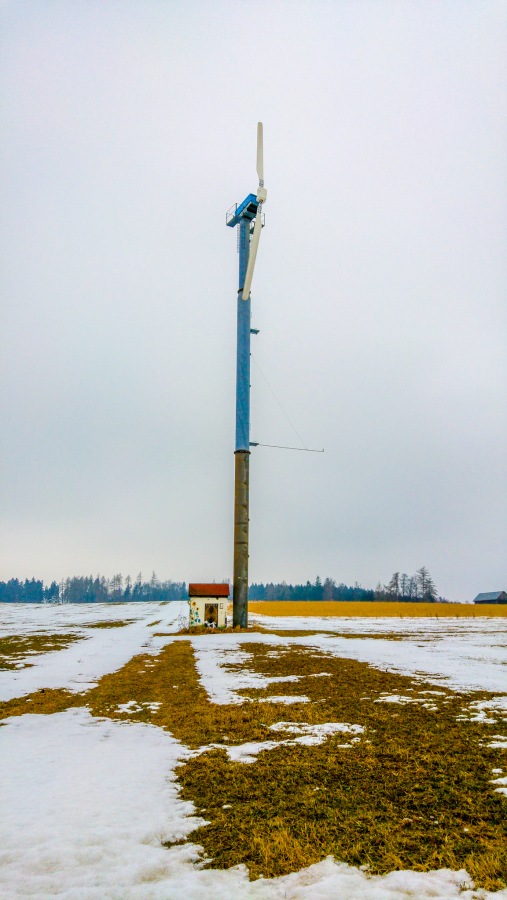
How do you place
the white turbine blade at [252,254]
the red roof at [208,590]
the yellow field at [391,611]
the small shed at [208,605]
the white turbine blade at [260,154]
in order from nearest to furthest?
1. the small shed at [208,605]
2. the red roof at [208,590]
3. the white turbine blade at [252,254]
4. the white turbine blade at [260,154]
5. the yellow field at [391,611]

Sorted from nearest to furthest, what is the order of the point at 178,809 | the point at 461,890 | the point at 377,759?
the point at 461,890, the point at 178,809, the point at 377,759

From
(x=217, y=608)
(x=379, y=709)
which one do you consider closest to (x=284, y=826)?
(x=379, y=709)

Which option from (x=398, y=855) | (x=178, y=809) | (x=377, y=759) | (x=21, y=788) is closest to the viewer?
(x=398, y=855)

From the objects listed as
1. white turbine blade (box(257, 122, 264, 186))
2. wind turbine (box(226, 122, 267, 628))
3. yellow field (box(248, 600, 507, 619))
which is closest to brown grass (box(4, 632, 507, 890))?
wind turbine (box(226, 122, 267, 628))

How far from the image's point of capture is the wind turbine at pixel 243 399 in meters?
34.2

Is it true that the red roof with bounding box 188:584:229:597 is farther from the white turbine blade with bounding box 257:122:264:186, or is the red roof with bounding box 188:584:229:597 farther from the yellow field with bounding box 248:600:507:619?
the yellow field with bounding box 248:600:507:619

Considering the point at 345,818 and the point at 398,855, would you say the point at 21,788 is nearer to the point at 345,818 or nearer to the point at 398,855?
the point at 345,818

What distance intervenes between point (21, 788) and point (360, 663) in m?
13.2

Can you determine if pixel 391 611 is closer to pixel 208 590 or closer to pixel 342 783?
pixel 208 590

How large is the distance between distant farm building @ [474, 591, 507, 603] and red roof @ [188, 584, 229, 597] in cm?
10186

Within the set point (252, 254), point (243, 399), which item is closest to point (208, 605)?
point (243, 399)

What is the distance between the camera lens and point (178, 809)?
5516 millimetres

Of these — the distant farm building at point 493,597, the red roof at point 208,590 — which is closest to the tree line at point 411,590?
Answer: the distant farm building at point 493,597

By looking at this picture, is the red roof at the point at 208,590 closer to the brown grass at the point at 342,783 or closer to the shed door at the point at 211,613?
the shed door at the point at 211,613
